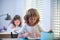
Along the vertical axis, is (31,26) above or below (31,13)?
below

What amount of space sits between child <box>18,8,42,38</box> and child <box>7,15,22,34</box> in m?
0.06

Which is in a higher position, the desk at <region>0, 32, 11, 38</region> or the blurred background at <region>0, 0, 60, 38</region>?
the blurred background at <region>0, 0, 60, 38</region>

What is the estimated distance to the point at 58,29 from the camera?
4.51ft

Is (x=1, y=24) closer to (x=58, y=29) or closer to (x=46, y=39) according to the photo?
(x=46, y=39)

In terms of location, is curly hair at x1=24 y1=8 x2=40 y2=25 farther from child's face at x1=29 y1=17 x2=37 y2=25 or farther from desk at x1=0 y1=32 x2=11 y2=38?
desk at x1=0 y1=32 x2=11 y2=38

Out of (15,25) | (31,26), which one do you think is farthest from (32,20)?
(15,25)

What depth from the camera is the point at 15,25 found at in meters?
1.38

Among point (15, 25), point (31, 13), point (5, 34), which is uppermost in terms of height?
point (31, 13)

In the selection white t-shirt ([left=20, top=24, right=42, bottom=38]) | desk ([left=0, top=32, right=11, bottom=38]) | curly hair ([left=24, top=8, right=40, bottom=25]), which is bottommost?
desk ([left=0, top=32, right=11, bottom=38])

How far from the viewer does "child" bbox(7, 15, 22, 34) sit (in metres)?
1.37

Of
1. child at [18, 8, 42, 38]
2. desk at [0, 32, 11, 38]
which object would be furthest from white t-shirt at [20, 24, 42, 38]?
desk at [0, 32, 11, 38]

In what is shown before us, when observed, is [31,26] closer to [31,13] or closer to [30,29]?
[30,29]

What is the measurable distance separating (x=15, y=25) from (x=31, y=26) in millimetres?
205

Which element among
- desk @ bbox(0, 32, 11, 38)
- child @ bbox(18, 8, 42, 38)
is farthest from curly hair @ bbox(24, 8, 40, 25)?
desk @ bbox(0, 32, 11, 38)
